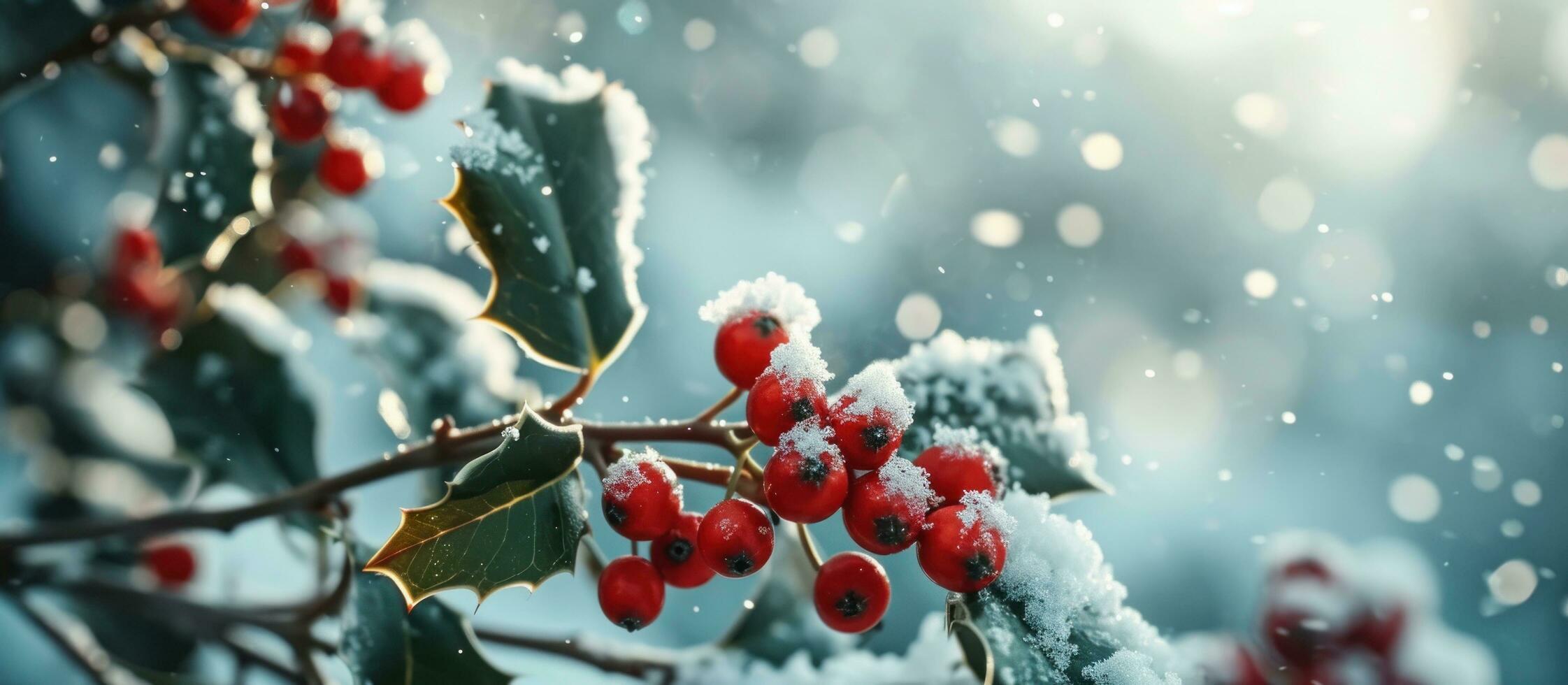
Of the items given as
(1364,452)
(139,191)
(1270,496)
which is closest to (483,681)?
(139,191)

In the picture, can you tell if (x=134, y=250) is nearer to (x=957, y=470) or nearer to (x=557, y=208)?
(x=557, y=208)

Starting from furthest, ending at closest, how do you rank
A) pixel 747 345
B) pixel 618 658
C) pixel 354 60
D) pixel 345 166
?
pixel 345 166 < pixel 354 60 < pixel 618 658 < pixel 747 345

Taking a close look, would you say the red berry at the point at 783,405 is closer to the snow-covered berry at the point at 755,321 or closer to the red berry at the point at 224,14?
the snow-covered berry at the point at 755,321

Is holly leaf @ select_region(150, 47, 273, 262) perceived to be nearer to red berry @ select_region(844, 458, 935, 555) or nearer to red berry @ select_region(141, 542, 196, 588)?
red berry @ select_region(141, 542, 196, 588)

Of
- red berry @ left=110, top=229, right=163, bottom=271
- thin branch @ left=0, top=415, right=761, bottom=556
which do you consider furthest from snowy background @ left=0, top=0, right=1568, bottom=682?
thin branch @ left=0, top=415, right=761, bottom=556

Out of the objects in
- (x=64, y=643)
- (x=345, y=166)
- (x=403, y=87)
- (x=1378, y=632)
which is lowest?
(x=64, y=643)

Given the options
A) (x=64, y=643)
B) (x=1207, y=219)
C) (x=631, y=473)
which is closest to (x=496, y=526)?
(x=631, y=473)
